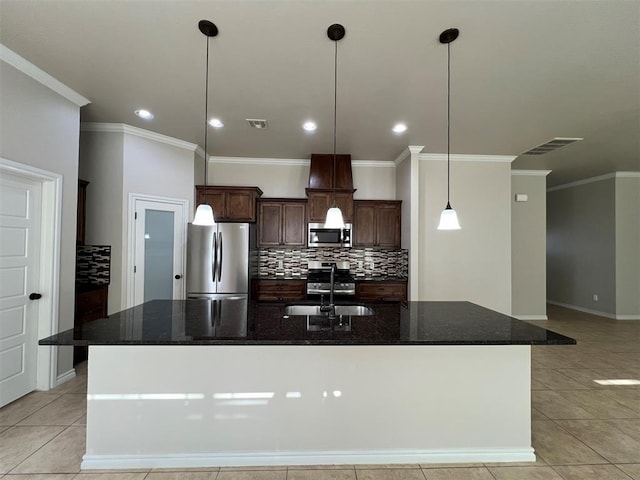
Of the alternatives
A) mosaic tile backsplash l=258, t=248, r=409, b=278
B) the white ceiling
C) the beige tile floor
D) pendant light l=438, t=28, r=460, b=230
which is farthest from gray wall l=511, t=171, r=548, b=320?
pendant light l=438, t=28, r=460, b=230

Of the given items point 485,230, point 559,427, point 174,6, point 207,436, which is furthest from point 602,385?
point 174,6

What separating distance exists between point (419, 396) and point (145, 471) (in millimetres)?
1721

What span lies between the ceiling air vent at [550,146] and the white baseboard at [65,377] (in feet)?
20.4

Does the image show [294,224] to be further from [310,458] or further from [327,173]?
[310,458]

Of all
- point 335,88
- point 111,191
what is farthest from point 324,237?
point 111,191

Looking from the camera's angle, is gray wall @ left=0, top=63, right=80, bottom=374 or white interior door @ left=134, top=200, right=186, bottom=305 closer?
gray wall @ left=0, top=63, right=80, bottom=374

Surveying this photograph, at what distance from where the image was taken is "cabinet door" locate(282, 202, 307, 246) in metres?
4.92

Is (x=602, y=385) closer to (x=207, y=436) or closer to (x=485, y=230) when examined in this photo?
(x=485, y=230)

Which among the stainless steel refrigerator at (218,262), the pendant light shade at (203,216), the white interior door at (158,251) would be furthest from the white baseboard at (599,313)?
the white interior door at (158,251)

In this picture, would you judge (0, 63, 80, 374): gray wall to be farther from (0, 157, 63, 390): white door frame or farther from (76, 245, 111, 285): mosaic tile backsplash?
(76, 245, 111, 285): mosaic tile backsplash

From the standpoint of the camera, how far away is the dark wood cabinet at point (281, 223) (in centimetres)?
491

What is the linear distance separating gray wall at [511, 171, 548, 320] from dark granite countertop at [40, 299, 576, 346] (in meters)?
4.12

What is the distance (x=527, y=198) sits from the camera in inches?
229

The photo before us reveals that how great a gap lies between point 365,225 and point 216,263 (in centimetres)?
228
